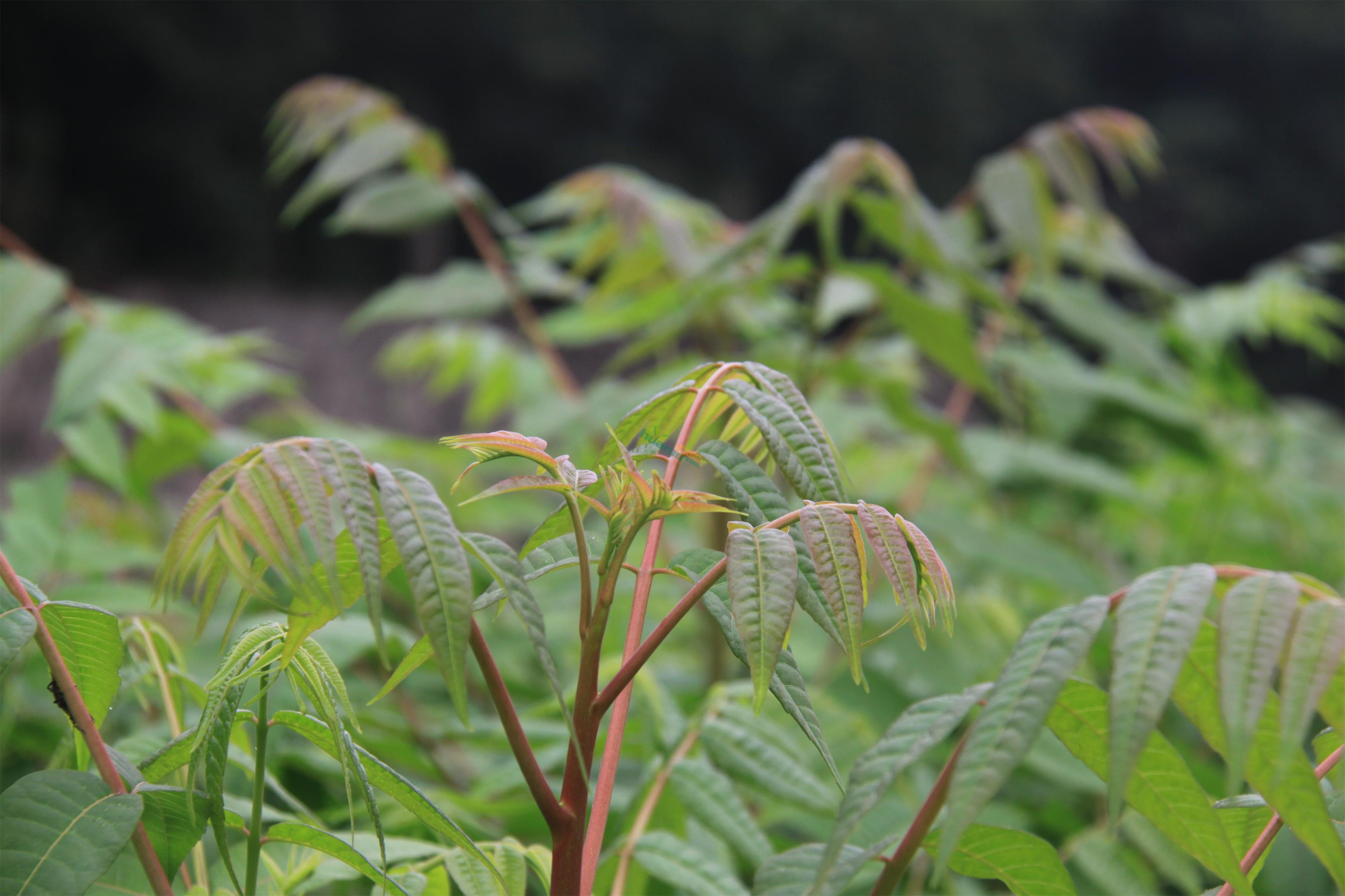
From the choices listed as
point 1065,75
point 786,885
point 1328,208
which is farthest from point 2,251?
point 1328,208

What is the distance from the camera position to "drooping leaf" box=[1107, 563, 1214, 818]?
0.14 metres

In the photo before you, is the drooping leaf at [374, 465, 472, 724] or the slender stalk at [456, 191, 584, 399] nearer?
the drooping leaf at [374, 465, 472, 724]

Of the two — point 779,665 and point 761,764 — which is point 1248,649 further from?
point 761,764

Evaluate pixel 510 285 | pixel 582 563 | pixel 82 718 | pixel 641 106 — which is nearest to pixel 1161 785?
pixel 582 563

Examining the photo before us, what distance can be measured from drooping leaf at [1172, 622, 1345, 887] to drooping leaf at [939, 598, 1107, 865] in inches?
0.7

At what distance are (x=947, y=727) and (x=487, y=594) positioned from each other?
10 cm

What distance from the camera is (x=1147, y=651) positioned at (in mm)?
154

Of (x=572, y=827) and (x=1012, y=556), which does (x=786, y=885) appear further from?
(x=1012, y=556)

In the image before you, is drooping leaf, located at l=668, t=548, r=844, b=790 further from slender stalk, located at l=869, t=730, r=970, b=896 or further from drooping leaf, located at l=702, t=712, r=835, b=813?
drooping leaf, located at l=702, t=712, r=835, b=813

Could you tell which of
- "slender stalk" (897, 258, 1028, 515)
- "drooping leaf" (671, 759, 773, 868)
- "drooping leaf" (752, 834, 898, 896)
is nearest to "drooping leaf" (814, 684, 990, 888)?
"drooping leaf" (752, 834, 898, 896)

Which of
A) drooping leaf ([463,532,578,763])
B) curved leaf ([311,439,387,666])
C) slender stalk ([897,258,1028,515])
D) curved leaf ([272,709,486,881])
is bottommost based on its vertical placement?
slender stalk ([897,258,1028,515])

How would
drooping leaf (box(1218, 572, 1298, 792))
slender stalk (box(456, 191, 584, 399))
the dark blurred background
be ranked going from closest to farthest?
1. drooping leaf (box(1218, 572, 1298, 792))
2. slender stalk (box(456, 191, 584, 399))
3. the dark blurred background

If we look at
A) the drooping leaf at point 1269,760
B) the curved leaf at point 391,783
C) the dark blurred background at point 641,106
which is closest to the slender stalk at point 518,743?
the curved leaf at point 391,783

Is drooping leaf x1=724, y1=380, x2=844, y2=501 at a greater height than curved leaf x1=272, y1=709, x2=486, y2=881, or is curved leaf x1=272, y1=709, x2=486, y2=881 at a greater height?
drooping leaf x1=724, y1=380, x2=844, y2=501
